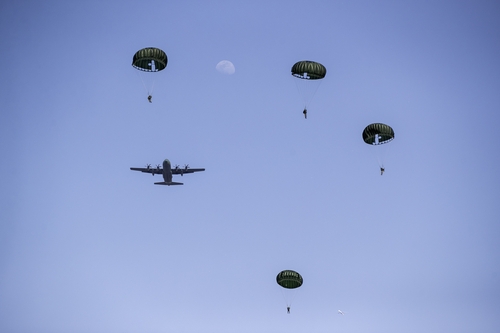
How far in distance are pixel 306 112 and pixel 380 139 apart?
11.9 metres

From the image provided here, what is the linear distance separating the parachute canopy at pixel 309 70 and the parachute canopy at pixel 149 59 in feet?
60.4

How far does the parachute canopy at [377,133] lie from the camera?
222 ft

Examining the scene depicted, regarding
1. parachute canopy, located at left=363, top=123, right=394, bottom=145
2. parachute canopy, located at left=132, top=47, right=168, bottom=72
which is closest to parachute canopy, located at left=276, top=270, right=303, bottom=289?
parachute canopy, located at left=363, top=123, right=394, bottom=145

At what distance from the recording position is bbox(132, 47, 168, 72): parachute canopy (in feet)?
221

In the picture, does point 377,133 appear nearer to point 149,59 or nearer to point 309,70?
point 309,70

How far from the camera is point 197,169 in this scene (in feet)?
324

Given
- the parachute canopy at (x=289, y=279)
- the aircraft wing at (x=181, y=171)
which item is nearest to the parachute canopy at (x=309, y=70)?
the parachute canopy at (x=289, y=279)

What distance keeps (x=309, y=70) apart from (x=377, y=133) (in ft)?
41.8

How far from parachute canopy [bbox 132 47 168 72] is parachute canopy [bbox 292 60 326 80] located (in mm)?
18415

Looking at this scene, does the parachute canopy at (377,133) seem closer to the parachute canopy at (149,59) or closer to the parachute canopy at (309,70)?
the parachute canopy at (309,70)

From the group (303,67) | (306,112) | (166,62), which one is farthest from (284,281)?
(166,62)

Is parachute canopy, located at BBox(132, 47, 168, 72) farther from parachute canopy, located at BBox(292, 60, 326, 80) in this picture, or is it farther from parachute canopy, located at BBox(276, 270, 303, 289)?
parachute canopy, located at BBox(276, 270, 303, 289)

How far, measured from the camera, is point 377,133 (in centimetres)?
6744

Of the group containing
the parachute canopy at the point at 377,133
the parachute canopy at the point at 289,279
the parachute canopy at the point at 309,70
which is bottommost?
the parachute canopy at the point at 289,279
